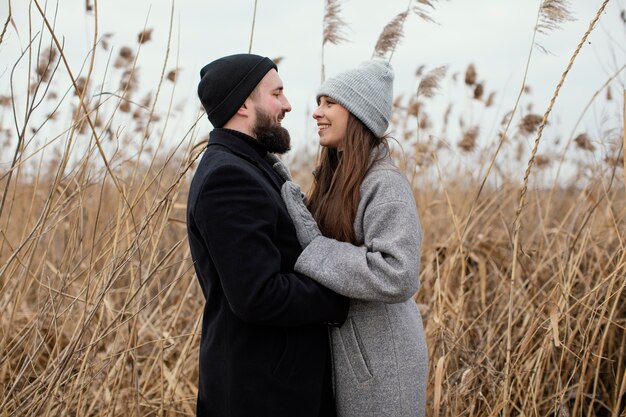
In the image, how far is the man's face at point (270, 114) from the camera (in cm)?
203

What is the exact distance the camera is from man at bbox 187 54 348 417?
1.72 m

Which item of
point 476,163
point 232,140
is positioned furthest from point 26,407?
point 476,163

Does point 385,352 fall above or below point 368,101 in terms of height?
below

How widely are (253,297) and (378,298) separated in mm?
338

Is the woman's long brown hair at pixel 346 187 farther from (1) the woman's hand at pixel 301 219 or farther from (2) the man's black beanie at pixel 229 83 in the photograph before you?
(2) the man's black beanie at pixel 229 83

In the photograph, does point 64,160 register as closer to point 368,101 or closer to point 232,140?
point 232,140

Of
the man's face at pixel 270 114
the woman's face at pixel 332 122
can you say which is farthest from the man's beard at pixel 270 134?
the woman's face at pixel 332 122

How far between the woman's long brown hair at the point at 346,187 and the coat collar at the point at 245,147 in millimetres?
154

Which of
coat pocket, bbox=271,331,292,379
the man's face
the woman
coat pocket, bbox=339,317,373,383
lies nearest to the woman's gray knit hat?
the woman

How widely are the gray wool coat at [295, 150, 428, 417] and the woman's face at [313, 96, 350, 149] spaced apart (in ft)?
0.57

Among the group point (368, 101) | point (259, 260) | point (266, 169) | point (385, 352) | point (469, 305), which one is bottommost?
point (469, 305)

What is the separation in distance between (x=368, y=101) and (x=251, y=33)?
0.61 m

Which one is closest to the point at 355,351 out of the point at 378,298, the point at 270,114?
the point at 378,298

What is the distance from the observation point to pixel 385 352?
6.19 feet
